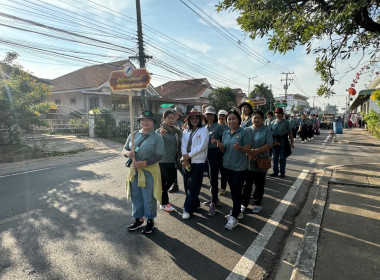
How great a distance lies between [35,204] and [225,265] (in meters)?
3.80

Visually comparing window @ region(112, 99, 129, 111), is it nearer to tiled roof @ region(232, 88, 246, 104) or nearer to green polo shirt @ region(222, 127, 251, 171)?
green polo shirt @ region(222, 127, 251, 171)

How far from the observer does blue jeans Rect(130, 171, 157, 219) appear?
11.7 ft

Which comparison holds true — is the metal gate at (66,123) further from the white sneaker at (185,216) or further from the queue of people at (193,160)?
the white sneaker at (185,216)

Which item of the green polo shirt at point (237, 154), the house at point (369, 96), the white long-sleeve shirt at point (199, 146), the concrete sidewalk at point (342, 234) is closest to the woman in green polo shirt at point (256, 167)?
the green polo shirt at point (237, 154)

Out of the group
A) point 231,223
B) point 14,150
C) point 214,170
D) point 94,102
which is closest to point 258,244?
point 231,223

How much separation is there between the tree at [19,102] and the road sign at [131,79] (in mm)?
8654

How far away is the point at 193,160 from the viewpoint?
402 cm

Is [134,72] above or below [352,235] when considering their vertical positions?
above

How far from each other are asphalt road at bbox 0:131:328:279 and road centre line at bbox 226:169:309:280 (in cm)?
1

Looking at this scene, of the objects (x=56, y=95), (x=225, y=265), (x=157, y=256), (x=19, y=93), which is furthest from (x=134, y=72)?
(x=56, y=95)

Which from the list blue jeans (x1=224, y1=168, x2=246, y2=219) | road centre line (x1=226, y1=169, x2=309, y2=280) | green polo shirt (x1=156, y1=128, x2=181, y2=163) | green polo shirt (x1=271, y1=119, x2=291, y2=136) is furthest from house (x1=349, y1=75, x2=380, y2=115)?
green polo shirt (x1=156, y1=128, x2=181, y2=163)

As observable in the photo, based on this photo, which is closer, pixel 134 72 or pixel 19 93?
pixel 134 72

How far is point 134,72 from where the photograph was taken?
11.8ft

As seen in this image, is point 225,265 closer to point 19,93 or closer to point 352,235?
point 352,235
